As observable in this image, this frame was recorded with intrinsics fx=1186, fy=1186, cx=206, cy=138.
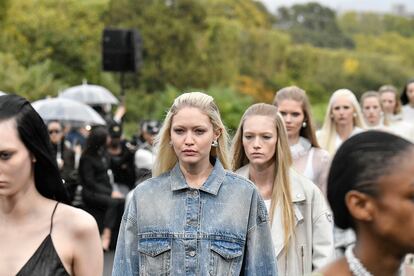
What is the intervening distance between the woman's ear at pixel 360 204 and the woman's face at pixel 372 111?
30.0 ft

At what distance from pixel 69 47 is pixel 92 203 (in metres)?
40.8

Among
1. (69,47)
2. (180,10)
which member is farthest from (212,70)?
(69,47)

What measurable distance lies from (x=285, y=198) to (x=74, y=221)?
2313mm

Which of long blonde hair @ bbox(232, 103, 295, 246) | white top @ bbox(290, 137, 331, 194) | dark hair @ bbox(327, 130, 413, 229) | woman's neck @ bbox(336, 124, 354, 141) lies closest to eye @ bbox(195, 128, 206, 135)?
long blonde hair @ bbox(232, 103, 295, 246)

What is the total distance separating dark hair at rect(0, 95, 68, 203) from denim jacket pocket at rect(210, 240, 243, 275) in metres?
1.02

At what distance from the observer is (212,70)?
7675cm

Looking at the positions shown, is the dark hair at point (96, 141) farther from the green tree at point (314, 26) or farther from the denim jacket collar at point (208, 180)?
the green tree at point (314, 26)

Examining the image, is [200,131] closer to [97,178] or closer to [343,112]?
[343,112]

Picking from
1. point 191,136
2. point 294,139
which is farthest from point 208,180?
point 294,139

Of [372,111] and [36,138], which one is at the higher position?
[36,138]

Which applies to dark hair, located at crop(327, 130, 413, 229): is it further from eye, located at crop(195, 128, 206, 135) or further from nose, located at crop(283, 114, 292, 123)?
nose, located at crop(283, 114, 292, 123)

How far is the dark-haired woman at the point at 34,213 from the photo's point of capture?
14.5 ft

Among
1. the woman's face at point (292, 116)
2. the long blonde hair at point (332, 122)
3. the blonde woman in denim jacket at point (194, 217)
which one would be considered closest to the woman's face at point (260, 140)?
the blonde woman in denim jacket at point (194, 217)

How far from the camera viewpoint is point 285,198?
21.8 ft
